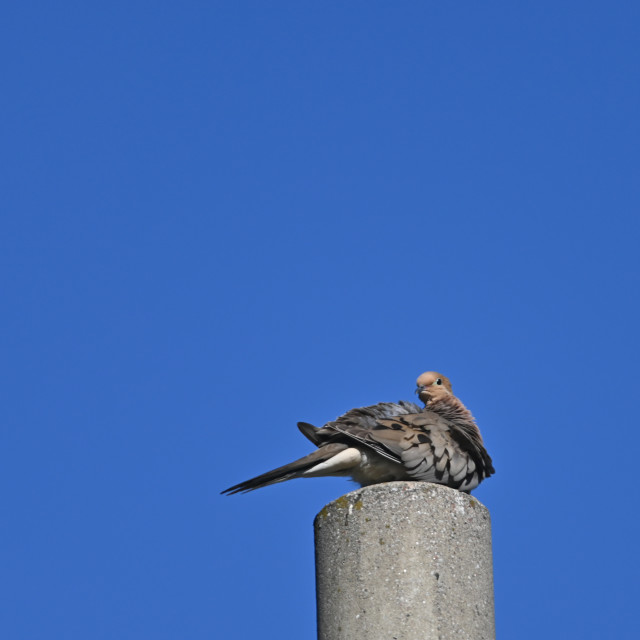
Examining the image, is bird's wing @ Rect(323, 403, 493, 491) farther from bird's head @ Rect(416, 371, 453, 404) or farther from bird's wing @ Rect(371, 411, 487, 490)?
bird's head @ Rect(416, 371, 453, 404)

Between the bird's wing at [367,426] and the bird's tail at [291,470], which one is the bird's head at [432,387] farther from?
the bird's tail at [291,470]

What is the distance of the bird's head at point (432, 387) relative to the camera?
340 inches

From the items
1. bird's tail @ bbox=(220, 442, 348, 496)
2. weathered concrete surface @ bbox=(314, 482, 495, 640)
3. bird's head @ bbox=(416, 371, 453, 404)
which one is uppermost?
bird's head @ bbox=(416, 371, 453, 404)

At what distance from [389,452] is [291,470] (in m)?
0.66

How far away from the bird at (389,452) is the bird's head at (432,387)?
2.54 ft

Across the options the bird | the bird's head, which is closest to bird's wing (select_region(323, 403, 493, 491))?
the bird

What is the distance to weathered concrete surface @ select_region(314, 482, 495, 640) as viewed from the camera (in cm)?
572

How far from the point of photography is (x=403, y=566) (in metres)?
5.81

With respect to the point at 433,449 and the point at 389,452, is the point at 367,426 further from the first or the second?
the point at 433,449

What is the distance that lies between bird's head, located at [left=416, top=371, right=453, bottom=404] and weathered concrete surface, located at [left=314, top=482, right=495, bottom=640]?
2.43 metres

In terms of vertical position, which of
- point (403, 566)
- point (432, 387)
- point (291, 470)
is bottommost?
point (403, 566)

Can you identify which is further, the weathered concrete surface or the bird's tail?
the bird's tail

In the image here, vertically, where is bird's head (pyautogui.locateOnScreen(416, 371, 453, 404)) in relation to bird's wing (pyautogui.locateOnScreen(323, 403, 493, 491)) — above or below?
above

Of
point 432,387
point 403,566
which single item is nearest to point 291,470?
point 403,566
